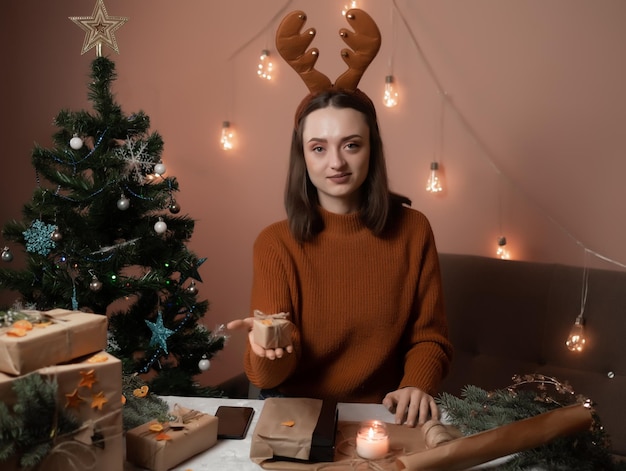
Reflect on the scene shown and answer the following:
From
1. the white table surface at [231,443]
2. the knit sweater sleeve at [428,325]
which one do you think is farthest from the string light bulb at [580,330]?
the white table surface at [231,443]

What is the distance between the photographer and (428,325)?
1.56 metres

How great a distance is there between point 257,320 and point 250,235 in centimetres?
165

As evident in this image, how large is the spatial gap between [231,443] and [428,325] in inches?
27.0

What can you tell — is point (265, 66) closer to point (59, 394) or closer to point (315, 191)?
point (315, 191)

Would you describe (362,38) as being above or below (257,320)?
above

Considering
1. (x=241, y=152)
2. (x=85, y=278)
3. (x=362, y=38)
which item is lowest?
(x=85, y=278)

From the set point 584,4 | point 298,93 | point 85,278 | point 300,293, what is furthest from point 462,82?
point 85,278

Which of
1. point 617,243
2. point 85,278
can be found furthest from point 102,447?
point 617,243

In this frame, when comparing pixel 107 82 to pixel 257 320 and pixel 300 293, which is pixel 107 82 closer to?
pixel 300 293

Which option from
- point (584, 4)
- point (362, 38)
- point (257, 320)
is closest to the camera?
point (257, 320)

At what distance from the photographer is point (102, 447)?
2.80 ft

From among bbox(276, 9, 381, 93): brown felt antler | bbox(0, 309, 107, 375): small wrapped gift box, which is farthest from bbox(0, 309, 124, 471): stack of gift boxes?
bbox(276, 9, 381, 93): brown felt antler

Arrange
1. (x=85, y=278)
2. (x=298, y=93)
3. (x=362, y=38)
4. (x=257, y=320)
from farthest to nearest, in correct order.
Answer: (x=298, y=93)
(x=85, y=278)
(x=362, y=38)
(x=257, y=320)

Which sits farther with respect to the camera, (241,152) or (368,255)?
(241,152)
